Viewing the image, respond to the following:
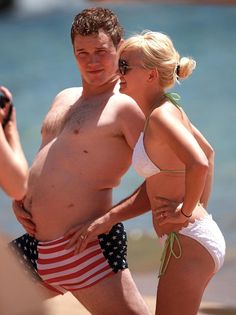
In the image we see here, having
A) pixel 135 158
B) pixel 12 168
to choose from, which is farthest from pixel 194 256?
pixel 12 168

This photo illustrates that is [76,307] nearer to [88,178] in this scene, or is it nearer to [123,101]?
[88,178]

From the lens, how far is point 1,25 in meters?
27.1

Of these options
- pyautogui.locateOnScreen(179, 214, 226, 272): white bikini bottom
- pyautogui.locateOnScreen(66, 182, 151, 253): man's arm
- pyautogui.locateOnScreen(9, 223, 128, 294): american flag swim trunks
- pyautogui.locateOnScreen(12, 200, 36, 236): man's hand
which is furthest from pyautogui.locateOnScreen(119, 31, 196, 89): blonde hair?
pyautogui.locateOnScreen(12, 200, 36, 236): man's hand

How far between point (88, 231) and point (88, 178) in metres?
0.23

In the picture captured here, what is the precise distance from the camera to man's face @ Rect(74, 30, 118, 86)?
4.46 meters

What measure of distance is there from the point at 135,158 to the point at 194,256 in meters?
0.44

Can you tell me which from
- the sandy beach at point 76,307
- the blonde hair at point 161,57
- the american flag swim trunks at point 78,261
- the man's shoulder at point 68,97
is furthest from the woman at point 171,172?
the sandy beach at point 76,307

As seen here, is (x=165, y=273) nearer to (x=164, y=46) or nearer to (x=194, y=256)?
(x=194, y=256)

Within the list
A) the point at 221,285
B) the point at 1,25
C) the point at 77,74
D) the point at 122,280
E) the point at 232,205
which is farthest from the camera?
the point at 1,25

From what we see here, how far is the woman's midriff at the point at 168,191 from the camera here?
418 centimetres

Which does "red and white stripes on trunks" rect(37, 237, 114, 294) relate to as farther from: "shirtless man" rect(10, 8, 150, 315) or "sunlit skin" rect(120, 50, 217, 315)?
"sunlit skin" rect(120, 50, 217, 315)

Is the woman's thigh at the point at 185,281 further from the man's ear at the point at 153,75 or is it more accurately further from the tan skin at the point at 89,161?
the man's ear at the point at 153,75

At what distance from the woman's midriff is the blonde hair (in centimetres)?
38

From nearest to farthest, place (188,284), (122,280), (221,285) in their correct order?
(188,284) → (122,280) → (221,285)
